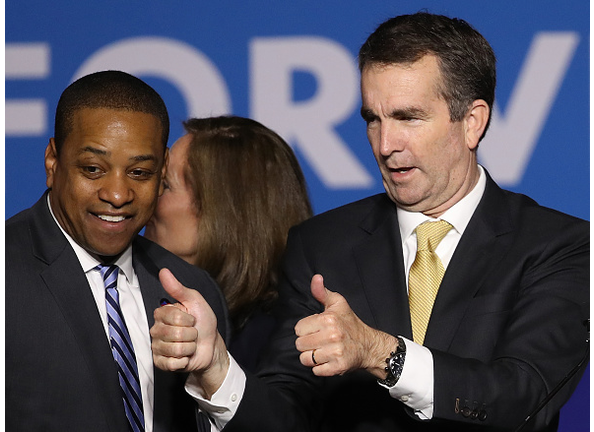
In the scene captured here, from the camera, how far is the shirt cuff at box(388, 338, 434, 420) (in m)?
1.97

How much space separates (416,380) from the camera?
6.48 feet

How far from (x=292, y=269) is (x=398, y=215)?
0.30 meters

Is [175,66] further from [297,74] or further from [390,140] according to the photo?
[390,140]

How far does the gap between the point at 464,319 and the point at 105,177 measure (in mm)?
856

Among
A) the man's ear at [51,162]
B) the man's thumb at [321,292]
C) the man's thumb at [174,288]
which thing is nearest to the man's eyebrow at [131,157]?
the man's ear at [51,162]

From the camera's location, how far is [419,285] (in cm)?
227

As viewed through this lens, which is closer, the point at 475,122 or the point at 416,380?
the point at 416,380

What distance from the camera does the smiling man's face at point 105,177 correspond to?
81.0 inches

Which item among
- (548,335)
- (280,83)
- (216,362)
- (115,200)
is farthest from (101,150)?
(280,83)

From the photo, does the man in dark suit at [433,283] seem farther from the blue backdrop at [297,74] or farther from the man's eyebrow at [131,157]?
the blue backdrop at [297,74]

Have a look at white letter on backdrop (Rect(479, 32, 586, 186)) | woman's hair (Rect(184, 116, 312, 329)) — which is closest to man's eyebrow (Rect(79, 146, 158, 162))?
woman's hair (Rect(184, 116, 312, 329))

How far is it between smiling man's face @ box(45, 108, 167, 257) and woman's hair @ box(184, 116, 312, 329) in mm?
807

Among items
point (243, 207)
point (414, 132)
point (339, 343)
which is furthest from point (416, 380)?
point (243, 207)

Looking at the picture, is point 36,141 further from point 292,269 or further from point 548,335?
point 548,335
